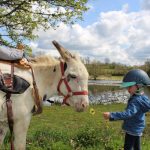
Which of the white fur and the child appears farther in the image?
the child

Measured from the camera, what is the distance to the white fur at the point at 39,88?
4.88m

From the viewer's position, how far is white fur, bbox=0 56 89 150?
16.0ft

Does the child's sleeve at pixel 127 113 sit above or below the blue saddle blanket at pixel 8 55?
below

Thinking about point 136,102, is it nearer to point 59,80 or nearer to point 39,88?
point 59,80

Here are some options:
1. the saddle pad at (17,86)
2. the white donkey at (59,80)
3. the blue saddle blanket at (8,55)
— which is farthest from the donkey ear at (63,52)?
the saddle pad at (17,86)

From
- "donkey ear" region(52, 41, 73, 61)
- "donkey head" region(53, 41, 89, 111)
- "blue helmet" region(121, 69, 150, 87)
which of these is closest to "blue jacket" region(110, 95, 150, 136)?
"blue helmet" region(121, 69, 150, 87)

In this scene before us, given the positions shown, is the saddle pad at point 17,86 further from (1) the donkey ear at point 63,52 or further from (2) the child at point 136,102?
(2) the child at point 136,102

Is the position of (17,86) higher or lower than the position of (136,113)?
higher

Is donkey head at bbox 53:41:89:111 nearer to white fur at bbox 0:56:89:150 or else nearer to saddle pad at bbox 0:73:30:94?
white fur at bbox 0:56:89:150

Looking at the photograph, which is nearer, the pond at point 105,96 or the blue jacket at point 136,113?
the blue jacket at point 136,113

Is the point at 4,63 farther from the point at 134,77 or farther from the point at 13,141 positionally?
the point at 134,77

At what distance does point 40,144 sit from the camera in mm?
7336

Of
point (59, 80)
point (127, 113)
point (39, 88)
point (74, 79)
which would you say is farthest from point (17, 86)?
point (127, 113)

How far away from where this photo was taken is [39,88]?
5.20 meters
